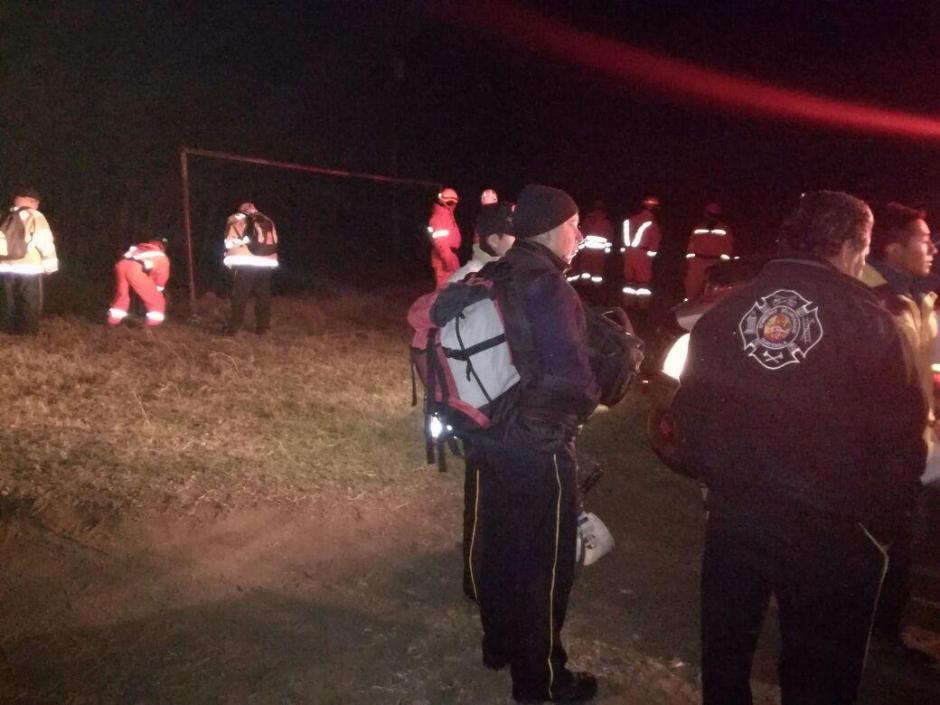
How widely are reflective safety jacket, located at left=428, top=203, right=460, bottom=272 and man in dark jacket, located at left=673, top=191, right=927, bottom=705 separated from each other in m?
8.33

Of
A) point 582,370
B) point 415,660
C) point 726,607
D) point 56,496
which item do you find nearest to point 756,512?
point 726,607

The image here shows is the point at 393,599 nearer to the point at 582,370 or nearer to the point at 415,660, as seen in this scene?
the point at 415,660

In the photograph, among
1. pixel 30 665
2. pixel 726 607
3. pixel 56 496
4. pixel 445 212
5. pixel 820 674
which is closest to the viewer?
pixel 820 674

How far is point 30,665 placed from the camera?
3.49 metres

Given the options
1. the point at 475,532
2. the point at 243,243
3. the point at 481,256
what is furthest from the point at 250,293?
the point at 475,532

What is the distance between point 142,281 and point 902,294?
880 cm

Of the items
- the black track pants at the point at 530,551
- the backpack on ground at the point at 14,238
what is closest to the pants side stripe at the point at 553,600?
the black track pants at the point at 530,551

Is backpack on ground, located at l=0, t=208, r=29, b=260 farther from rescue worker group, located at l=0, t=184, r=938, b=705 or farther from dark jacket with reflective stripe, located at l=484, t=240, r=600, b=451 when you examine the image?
dark jacket with reflective stripe, located at l=484, t=240, r=600, b=451

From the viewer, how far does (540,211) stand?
300 cm

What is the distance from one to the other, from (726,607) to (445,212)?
8723 mm

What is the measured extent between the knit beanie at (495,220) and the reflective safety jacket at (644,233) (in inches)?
362

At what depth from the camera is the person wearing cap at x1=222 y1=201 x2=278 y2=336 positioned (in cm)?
1011

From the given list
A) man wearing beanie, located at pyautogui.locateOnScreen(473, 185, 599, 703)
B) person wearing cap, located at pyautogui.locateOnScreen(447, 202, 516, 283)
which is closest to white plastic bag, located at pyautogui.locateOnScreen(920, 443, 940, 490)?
man wearing beanie, located at pyautogui.locateOnScreen(473, 185, 599, 703)

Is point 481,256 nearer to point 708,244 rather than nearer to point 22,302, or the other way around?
point 22,302
